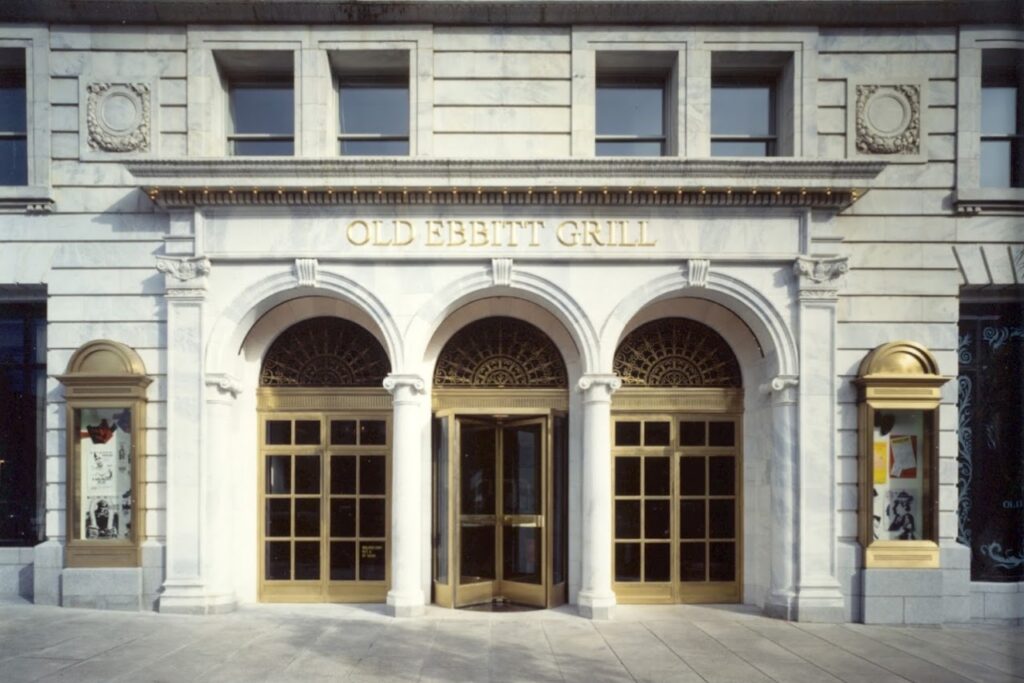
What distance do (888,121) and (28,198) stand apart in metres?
12.9

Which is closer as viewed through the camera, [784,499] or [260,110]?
[784,499]

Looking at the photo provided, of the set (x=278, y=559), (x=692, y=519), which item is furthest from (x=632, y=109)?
(x=278, y=559)

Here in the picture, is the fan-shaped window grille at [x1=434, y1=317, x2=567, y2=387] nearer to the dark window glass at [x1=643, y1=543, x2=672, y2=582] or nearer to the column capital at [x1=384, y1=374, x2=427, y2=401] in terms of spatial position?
the column capital at [x1=384, y1=374, x2=427, y2=401]

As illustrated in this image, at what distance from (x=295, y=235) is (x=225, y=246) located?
Result: 1033mm

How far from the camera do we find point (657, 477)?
1157cm

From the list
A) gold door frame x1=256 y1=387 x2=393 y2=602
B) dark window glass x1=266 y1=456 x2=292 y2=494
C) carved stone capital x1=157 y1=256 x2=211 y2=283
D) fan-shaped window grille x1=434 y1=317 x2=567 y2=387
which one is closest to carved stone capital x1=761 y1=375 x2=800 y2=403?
fan-shaped window grille x1=434 y1=317 x2=567 y2=387

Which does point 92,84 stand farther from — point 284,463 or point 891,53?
point 891,53

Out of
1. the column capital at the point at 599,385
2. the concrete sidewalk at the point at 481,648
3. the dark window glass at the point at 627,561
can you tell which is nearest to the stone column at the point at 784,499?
the concrete sidewalk at the point at 481,648

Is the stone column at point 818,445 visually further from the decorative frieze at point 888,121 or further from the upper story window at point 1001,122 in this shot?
the upper story window at point 1001,122

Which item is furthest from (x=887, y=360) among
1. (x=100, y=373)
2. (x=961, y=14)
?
(x=100, y=373)

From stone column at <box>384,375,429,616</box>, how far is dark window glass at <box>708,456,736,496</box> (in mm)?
4581

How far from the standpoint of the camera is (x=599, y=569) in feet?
34.3

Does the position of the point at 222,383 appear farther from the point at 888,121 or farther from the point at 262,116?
the point at 888,121

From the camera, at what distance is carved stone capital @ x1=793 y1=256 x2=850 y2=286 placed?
34.8ft
